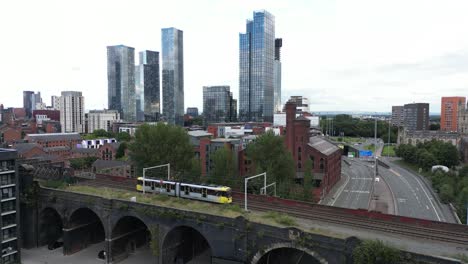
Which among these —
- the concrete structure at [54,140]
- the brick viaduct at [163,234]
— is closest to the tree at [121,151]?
the concrete structure at [54,140]

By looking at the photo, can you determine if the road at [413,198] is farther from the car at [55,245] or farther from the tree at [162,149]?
the car at [55,245]

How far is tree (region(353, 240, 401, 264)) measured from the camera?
2261 cm

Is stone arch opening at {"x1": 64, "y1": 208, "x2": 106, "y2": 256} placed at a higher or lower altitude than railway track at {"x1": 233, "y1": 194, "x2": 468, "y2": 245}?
lower

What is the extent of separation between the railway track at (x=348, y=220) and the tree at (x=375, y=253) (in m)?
6.29

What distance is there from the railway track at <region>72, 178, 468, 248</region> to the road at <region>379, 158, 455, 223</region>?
92.8 ft

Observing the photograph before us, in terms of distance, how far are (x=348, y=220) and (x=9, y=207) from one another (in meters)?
39.2

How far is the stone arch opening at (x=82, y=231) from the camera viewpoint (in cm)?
4206

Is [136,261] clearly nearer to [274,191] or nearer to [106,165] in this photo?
[274,191]

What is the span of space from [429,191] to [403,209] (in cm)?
1902

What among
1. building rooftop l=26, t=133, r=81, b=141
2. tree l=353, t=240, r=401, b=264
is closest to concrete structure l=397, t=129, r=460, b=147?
tree l=353, t=240, r=401, b=264

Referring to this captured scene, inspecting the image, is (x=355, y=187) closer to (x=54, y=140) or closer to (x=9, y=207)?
(x=9, y=207)

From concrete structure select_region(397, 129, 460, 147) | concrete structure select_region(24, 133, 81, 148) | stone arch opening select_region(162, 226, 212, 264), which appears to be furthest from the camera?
concrete structure select_region(397, 129, 460, 147)

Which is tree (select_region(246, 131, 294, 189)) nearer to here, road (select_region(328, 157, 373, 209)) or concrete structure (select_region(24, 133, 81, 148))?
road (select_region(328, 157, 373, 209))

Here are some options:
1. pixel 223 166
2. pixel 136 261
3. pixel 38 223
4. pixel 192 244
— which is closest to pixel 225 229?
pixel 192 244
